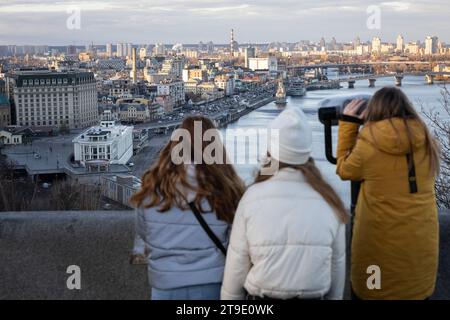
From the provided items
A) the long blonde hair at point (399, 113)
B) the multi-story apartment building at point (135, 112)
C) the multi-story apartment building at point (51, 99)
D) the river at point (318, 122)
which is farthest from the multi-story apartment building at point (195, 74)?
the long blonde hair at point (399, 113)

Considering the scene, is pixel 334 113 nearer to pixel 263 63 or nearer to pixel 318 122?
pixel 318 122

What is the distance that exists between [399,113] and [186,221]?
0.27 metres

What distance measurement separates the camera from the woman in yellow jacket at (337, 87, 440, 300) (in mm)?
804

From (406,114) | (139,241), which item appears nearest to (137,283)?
(139,241)

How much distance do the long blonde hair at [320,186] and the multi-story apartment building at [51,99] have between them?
706 inches

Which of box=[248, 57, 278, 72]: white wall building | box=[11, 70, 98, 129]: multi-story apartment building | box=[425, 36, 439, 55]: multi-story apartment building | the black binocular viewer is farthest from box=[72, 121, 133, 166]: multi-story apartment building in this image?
box=[248, 57, 278, 72]: white wall building

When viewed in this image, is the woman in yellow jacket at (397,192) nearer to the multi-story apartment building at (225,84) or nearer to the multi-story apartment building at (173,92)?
the multi-story apartment building at (173,92)

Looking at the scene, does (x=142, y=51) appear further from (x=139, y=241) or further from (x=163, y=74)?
(x=139, y=241)

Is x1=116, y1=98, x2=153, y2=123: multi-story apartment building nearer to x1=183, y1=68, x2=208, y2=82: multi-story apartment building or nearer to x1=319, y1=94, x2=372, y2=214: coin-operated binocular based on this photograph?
x1=183, y1=68, x2=208, y2=82: multi-story apartment building

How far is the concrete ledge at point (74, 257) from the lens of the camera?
101cm

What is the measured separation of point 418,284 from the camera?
81 centimetres

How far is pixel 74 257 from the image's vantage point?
1025mm

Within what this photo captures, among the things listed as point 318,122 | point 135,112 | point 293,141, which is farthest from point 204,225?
point 135,112

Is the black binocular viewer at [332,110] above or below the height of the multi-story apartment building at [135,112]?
above
